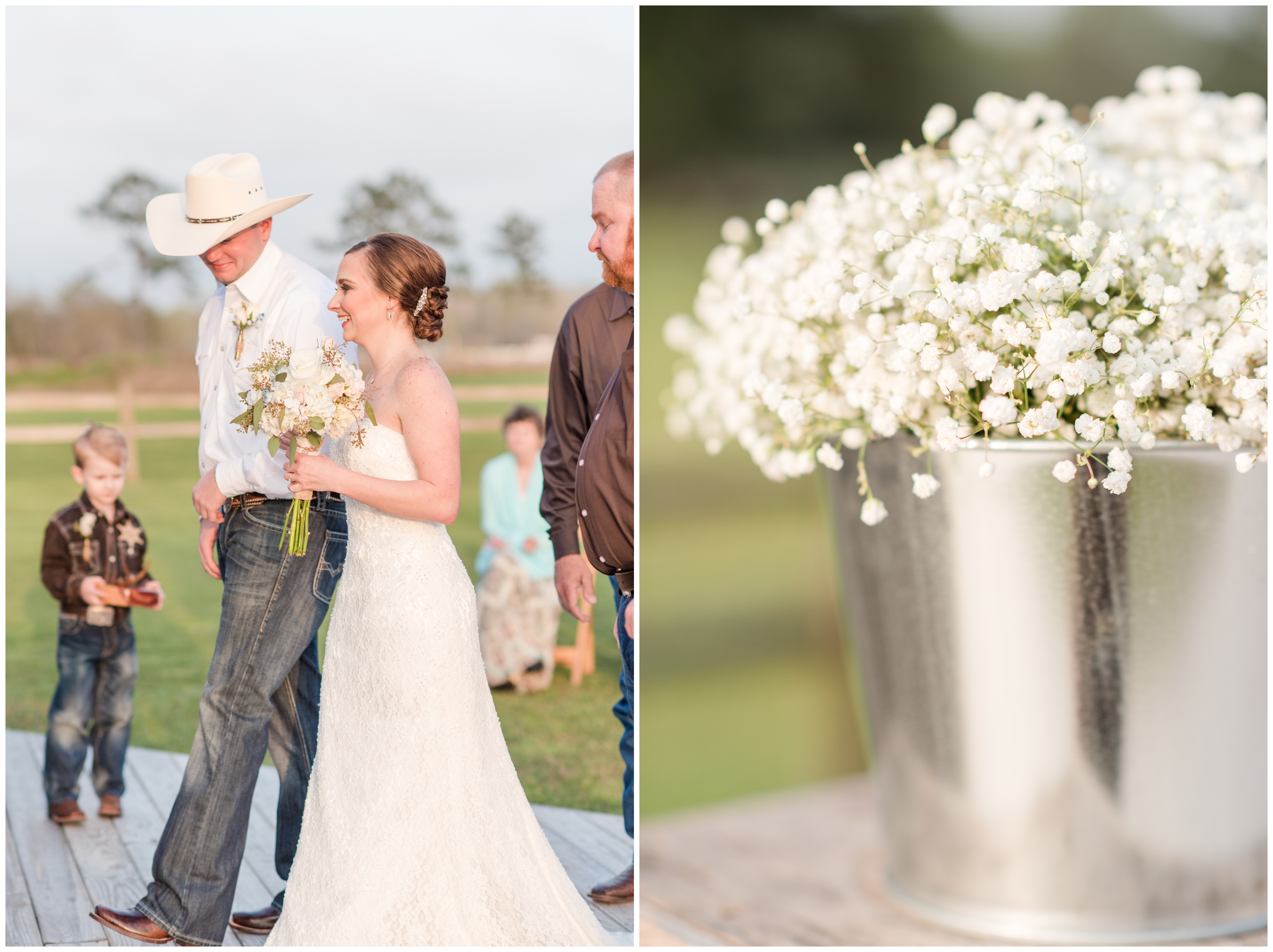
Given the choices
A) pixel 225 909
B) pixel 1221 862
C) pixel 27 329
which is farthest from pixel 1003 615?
pixel 27 329

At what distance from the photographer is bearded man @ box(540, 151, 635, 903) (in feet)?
6.52

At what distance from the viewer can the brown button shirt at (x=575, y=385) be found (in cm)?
199

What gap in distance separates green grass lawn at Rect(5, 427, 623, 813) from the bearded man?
0.22m

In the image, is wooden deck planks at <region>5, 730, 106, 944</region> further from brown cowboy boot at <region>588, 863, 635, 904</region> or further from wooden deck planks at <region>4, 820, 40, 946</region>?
brown cowboy boot at <region>588, 863, 635, 904</region>

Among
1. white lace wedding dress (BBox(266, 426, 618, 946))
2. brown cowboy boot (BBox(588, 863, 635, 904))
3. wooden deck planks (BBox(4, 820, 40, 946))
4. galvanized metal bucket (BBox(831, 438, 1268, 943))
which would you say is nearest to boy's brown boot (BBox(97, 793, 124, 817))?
wooden deck planks (BBox(4, 820, 40, 946))

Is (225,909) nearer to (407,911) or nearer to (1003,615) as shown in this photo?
(407,911)

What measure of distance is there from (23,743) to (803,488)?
2.83 meters

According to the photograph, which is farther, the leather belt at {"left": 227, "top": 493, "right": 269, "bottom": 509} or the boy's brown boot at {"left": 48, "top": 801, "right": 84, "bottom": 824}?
the boy's brown boot at {"left": 48, "top": 801, "right": 84, "bottom": 824}

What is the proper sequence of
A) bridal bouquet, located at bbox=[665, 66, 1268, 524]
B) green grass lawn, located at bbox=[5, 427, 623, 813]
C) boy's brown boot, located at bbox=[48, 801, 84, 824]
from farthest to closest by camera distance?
1. green grass lawn, located at bbox=[5, 427, 623, 813]
2. boy's brown boot, located at bbox=[48, 801, 84, 824]
3. bridal bouquet, located at bbox=[665, 66, 1268, 524]

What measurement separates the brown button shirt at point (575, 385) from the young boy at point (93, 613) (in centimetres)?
114

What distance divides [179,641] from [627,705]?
228 cm

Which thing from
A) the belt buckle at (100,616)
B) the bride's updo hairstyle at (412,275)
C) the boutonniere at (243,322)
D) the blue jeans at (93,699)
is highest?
the bride's updo hairstyle at (412,275)

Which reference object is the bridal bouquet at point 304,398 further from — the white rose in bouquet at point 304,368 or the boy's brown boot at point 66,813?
the boy's brown boot at point 66,813

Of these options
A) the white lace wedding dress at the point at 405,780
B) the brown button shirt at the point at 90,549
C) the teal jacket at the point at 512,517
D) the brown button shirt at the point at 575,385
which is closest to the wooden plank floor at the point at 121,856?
the white lace wedding dress at the point at 405,780
